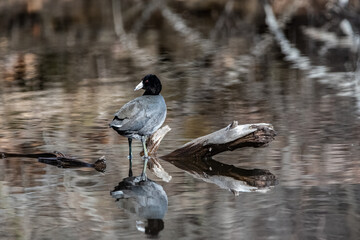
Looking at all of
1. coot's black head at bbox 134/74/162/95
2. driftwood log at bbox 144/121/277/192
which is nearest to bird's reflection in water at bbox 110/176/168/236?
driftwood log at bbox 144/121/277/192

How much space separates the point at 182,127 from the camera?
11.2 meters

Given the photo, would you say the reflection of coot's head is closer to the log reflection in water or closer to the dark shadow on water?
the log reflection in water

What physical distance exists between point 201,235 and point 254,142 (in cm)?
249

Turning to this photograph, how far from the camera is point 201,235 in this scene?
6625mm

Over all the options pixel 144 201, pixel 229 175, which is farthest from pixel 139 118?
pixel 144 201

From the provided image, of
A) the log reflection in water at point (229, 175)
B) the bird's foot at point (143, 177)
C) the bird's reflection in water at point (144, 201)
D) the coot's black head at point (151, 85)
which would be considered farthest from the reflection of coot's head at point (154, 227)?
the coot's black head at point (151, 85)

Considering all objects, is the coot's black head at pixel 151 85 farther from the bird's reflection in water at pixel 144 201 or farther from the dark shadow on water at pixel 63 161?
the bird's reflection in water at pixel 144 201

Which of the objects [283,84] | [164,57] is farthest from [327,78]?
[164,57]

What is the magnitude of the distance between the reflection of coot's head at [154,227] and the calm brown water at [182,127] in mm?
58

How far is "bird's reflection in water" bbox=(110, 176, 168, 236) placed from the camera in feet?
22.9

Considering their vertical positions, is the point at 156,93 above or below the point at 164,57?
above

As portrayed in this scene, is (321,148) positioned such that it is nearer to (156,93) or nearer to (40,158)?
(156,93)

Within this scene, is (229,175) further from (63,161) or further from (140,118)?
(63,161)

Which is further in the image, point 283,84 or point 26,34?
point 26,34
